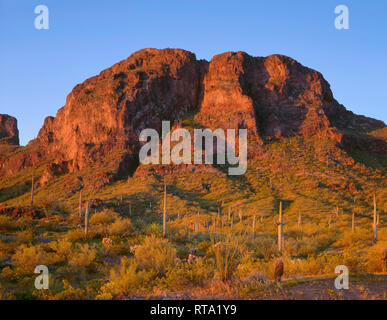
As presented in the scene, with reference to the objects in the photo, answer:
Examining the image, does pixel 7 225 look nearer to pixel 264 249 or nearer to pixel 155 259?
pixel 155 259

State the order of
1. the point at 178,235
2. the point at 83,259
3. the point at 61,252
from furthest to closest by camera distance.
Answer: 1. the point at 178,235
2. the point at 61,252
3. the point at 83,259

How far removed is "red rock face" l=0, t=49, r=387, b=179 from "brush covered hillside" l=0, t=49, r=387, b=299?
518 millimetres

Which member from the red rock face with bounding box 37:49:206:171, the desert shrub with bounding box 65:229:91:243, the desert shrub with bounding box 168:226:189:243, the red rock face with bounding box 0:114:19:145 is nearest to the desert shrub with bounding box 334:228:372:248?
the desert shrub with bounding box 168:226:189:243

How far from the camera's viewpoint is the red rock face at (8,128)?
15110 centimetres

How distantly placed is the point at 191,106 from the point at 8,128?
383 feet

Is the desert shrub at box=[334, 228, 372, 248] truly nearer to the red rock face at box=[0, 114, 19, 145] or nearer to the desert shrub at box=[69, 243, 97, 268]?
the desert shrub at box=[69, 243, 97, 268]

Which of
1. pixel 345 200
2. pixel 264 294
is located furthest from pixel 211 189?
pixel 264 294

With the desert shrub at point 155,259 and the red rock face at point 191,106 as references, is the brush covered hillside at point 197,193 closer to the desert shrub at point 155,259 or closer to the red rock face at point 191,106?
the desert shrub at point 155,259

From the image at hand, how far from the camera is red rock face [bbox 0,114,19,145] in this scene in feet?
496

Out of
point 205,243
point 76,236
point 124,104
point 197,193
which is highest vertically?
point 124,104

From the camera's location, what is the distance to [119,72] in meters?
110

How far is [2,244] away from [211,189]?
53.2 metres

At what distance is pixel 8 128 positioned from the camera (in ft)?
511

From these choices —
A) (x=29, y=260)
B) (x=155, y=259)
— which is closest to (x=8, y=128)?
(x=29, y=260)
